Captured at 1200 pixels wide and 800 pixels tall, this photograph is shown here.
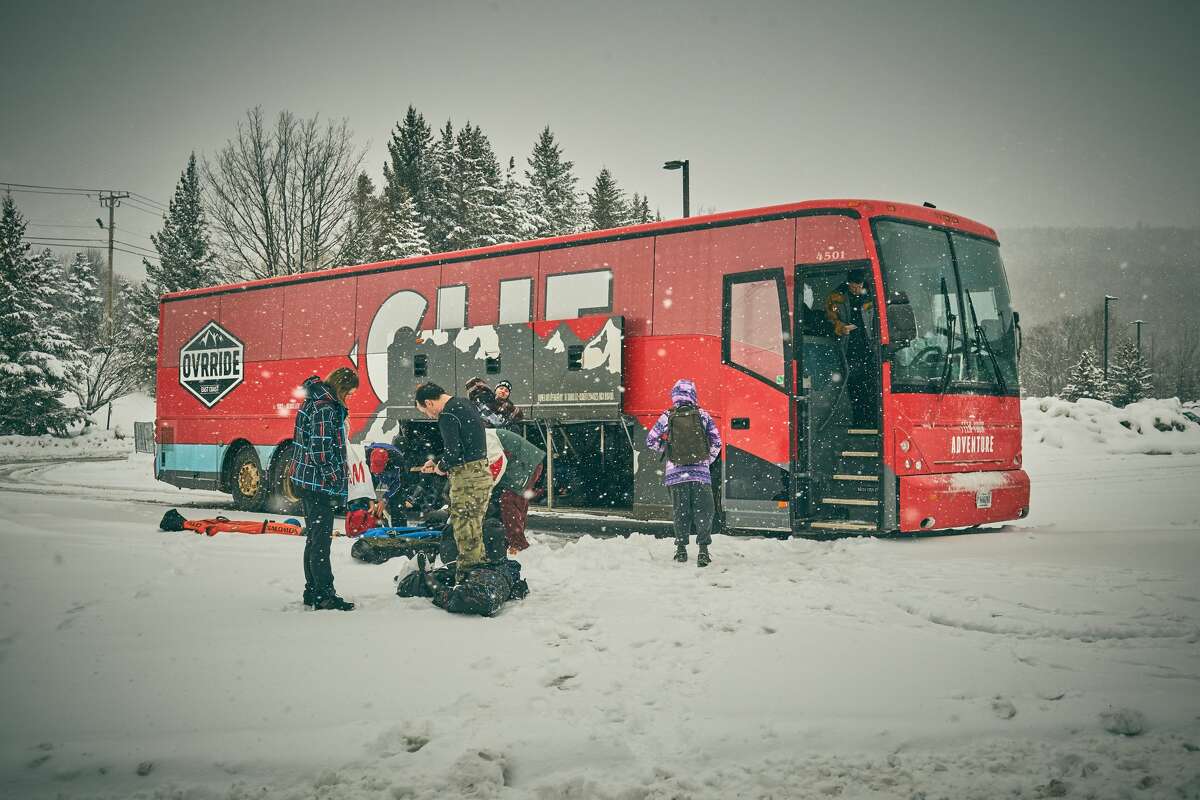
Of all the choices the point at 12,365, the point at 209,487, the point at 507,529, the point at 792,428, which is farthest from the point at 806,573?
the point at 12,365

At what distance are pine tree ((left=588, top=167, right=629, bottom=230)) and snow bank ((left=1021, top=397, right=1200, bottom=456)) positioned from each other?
30.9 meters

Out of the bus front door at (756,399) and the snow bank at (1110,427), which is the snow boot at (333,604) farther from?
the snow bank at (1110,427)

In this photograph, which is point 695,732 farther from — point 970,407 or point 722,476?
point 970,407

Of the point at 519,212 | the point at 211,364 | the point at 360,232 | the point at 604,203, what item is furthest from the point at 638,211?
the point at 211,364

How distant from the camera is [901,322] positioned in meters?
8.20

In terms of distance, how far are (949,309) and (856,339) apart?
103 cm

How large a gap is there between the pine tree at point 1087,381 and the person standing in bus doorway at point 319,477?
61.3 metres

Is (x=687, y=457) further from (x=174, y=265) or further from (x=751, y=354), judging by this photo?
(x=174, y=265)

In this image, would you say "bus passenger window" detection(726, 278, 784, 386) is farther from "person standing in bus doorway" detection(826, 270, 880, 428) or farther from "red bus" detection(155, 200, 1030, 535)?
"person standing in bus doorway" detection(826, 270, 880, 428)

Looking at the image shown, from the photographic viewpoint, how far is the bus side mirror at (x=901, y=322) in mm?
8195

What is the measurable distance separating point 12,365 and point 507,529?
1489 inches

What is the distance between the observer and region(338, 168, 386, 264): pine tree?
1196 inches

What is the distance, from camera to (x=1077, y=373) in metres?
66.6

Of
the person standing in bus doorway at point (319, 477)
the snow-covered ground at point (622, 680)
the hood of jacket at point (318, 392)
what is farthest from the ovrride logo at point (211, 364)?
the person standing in bus doorway at point (319, 477)
